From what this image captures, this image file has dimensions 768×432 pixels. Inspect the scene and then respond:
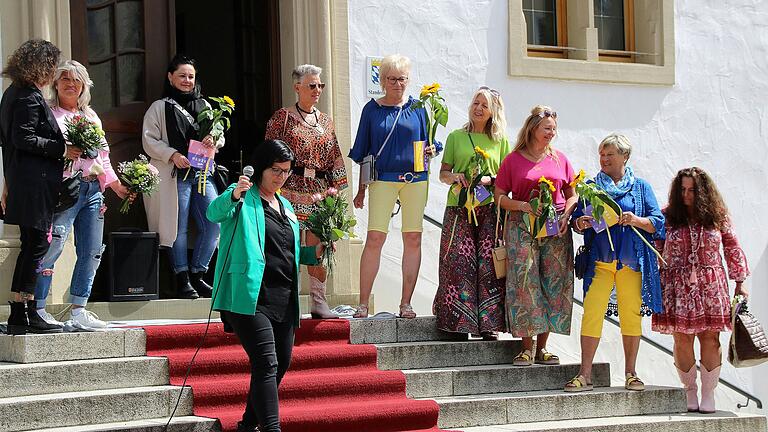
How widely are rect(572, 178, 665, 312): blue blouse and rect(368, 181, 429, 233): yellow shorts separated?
110 centimetres

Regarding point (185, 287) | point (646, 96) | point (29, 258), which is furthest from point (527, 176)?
point (646, 96)

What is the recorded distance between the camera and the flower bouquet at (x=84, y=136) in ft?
26.1

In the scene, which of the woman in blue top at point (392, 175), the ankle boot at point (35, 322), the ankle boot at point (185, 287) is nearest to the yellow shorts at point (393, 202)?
the woman in blue top at point (392, 175)

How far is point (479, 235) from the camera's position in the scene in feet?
30.7

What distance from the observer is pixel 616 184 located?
9.17 meters

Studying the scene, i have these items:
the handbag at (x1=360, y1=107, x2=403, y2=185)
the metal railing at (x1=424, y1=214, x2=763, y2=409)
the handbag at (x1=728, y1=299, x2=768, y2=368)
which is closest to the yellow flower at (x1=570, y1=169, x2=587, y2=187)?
the handbag at (x1=360, y1=107, x2=403, y2=185)

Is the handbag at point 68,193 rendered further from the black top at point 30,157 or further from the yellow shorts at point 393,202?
the yellow shorts at point 393,202

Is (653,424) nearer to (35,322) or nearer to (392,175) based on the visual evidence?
(392,175)

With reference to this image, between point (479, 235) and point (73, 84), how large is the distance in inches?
117

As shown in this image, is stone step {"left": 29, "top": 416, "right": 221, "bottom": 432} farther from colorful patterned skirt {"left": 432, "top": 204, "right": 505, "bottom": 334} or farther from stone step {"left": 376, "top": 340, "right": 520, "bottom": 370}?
colorful patterned skirt {"left": 432, "top": 204, "right": 505, "bottom": 334}

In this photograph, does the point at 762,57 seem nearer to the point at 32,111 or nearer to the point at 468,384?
the point at 468,384

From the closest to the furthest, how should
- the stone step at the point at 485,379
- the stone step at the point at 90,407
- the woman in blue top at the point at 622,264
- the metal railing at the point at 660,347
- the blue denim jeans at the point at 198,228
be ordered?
the stone step at the point at 90,407, the stone step at the point at 485,379, the woman in blue top at the point at 622,264, the blue denim jeans at the point at 198,228, the metal railing at the point at 660,347

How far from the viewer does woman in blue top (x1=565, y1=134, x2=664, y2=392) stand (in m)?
9.01

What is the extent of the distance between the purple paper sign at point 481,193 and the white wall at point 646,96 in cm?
180
